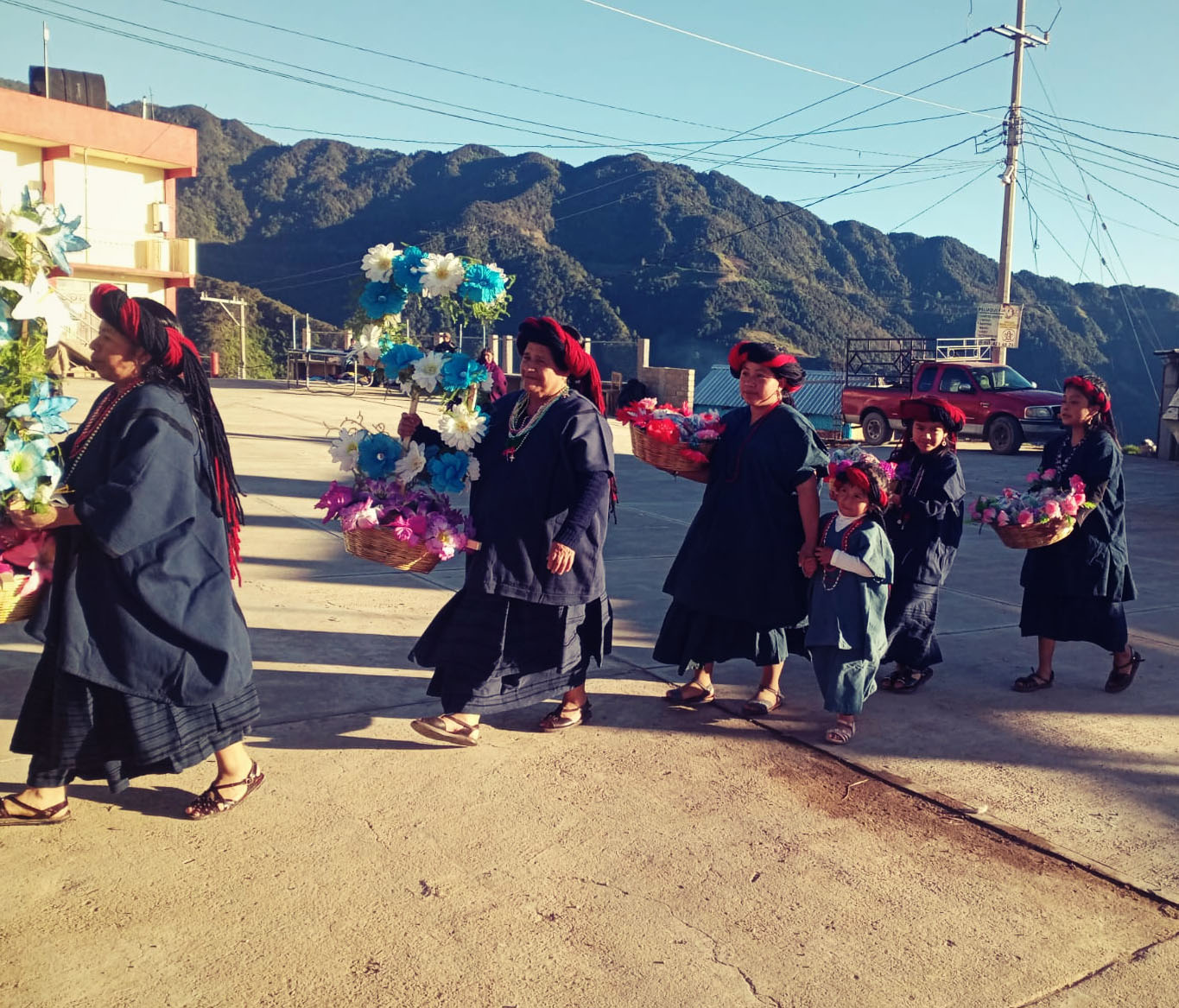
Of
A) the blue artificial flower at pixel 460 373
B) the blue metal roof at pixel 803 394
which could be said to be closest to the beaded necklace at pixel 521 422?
the blue artificial flower at pixel 460 373

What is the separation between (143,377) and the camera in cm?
356

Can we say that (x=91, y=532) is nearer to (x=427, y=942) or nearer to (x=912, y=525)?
(x=427, y=942)

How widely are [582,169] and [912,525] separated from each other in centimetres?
13355

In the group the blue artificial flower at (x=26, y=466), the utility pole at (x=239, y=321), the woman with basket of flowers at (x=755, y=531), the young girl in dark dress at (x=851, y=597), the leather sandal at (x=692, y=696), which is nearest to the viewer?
the blue artificial flower at (x=26, y=466)

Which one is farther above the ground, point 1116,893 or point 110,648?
point 110,648

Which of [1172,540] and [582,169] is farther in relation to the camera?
[582,169]

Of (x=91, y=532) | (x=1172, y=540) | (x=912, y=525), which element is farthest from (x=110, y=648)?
(x=1172, y=540)

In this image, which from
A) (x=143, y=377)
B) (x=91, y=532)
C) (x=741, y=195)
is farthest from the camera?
(x=741, y=195)

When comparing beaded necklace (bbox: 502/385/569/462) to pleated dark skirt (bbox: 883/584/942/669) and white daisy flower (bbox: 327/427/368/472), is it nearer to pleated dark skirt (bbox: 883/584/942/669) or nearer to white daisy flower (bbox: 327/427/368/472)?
white daisy flower (bbox: 327/427/368/472)

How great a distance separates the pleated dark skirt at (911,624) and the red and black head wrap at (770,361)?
3.90ft

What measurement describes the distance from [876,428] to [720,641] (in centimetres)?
1965

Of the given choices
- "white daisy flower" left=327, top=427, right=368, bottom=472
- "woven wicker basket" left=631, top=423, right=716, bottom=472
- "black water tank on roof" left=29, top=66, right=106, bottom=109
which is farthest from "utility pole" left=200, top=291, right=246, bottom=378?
"white daisy flower" left=327, top=427, right=368, bottom=472

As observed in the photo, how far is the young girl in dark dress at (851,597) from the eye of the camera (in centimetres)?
464

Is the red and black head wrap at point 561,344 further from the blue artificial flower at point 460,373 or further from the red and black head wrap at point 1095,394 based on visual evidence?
the red and black head wrap at point 1095,394
